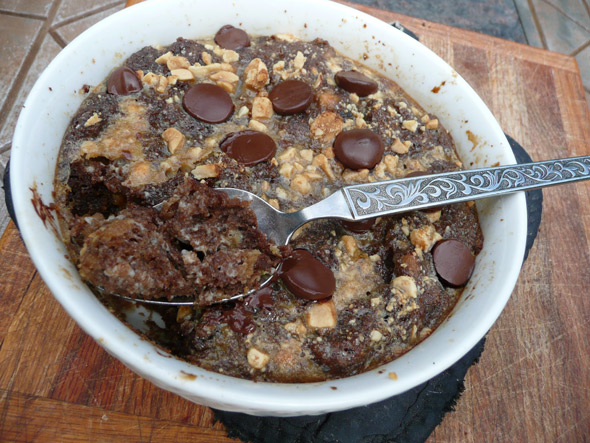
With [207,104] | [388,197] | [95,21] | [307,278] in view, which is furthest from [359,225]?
[95,21]

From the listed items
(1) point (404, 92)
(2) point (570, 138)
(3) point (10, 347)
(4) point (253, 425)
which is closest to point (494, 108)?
(2) point (570, 138)

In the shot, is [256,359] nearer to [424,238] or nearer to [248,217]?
[248,217]

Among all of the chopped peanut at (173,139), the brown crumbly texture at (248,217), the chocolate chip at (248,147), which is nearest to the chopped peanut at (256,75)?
the brown crumbly texture at (248,217)

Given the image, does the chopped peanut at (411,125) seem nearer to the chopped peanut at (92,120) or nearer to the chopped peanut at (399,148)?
the chopped peanut at (399,148)

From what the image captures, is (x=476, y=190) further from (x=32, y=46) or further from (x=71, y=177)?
(x=32, y=46)

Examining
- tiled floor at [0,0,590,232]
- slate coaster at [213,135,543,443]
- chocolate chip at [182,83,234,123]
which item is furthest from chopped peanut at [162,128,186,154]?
tiled floor at [0,0,590,232]
